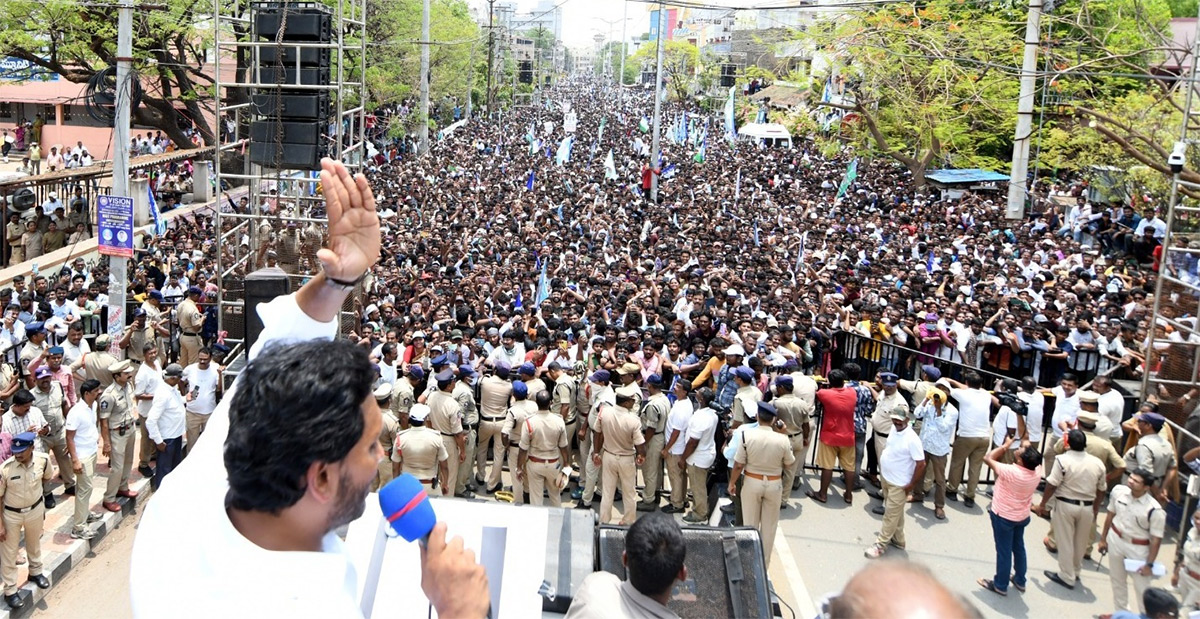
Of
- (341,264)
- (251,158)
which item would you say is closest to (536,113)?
(251,158)

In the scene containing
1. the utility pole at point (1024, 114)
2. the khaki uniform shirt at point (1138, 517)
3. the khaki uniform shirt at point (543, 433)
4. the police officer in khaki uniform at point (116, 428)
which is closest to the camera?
the khaki uniform shirt at point (1138, 517)

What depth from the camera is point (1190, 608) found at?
5.66 m

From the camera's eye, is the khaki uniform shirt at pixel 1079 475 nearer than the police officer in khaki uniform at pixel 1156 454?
Yes

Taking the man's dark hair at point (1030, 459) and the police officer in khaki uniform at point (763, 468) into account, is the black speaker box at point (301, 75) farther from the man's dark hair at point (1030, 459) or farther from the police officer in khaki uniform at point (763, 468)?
the man's dark hair at point (1030, 459)

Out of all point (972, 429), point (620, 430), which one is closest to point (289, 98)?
point (620, 430)

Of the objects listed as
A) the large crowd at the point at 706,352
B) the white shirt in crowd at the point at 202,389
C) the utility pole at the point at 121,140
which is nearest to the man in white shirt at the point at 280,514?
the large crowd at the point at 706,352

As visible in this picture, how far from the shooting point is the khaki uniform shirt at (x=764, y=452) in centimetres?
723

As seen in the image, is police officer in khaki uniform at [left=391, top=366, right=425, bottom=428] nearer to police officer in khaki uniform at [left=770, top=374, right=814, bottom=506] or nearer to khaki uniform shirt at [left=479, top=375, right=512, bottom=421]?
khaki uniform shirt at [left=479, top=375, right=512, bottom=421]

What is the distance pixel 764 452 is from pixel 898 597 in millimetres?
6088

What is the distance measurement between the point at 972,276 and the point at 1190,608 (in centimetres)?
1020

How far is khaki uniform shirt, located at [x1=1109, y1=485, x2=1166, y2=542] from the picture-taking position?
6203 millimetres

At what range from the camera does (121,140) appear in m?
10.2

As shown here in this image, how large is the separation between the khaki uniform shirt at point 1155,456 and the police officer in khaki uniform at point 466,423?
210 inches

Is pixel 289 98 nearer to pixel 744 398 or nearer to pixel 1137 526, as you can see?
pixel 744 398
